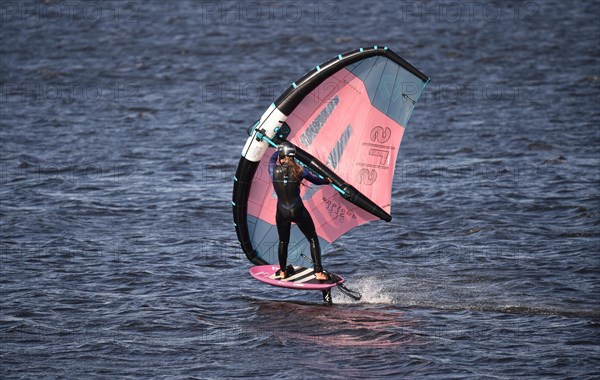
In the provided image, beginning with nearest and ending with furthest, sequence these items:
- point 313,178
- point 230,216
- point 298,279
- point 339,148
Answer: point 313,178 → point 298,279 → point 339,148 → point 230,216

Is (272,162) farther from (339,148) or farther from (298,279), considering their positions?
(298,279)

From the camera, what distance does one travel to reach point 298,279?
1886 centimetres

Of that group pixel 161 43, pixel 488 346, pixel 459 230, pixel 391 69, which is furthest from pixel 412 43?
pixel 488 346

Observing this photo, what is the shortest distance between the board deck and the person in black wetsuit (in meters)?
0.14

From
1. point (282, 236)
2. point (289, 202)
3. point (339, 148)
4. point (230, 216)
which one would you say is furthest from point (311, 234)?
point (230, 216)

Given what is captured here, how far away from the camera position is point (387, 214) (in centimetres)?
1980

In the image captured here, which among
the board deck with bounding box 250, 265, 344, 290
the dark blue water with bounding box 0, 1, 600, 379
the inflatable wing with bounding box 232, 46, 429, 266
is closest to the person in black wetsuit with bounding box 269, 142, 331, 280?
the board deck with bounding box 250, 265, 344, 290

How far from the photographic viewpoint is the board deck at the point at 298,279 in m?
18.5

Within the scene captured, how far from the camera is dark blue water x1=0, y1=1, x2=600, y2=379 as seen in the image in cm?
1764

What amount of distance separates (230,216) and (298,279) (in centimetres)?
765

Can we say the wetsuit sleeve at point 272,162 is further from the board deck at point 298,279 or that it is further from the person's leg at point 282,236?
the board deck at point 298,279

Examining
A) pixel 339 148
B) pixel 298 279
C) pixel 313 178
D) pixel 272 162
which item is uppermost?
pixel 339 148

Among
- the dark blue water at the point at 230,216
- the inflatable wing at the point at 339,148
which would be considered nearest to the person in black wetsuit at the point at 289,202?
the inflatable wing at the point at 339,148

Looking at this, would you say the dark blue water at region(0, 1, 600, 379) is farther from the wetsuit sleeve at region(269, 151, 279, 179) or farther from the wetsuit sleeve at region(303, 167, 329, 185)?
the wetsuit sleeve at region(269, 151, 279, 179)
